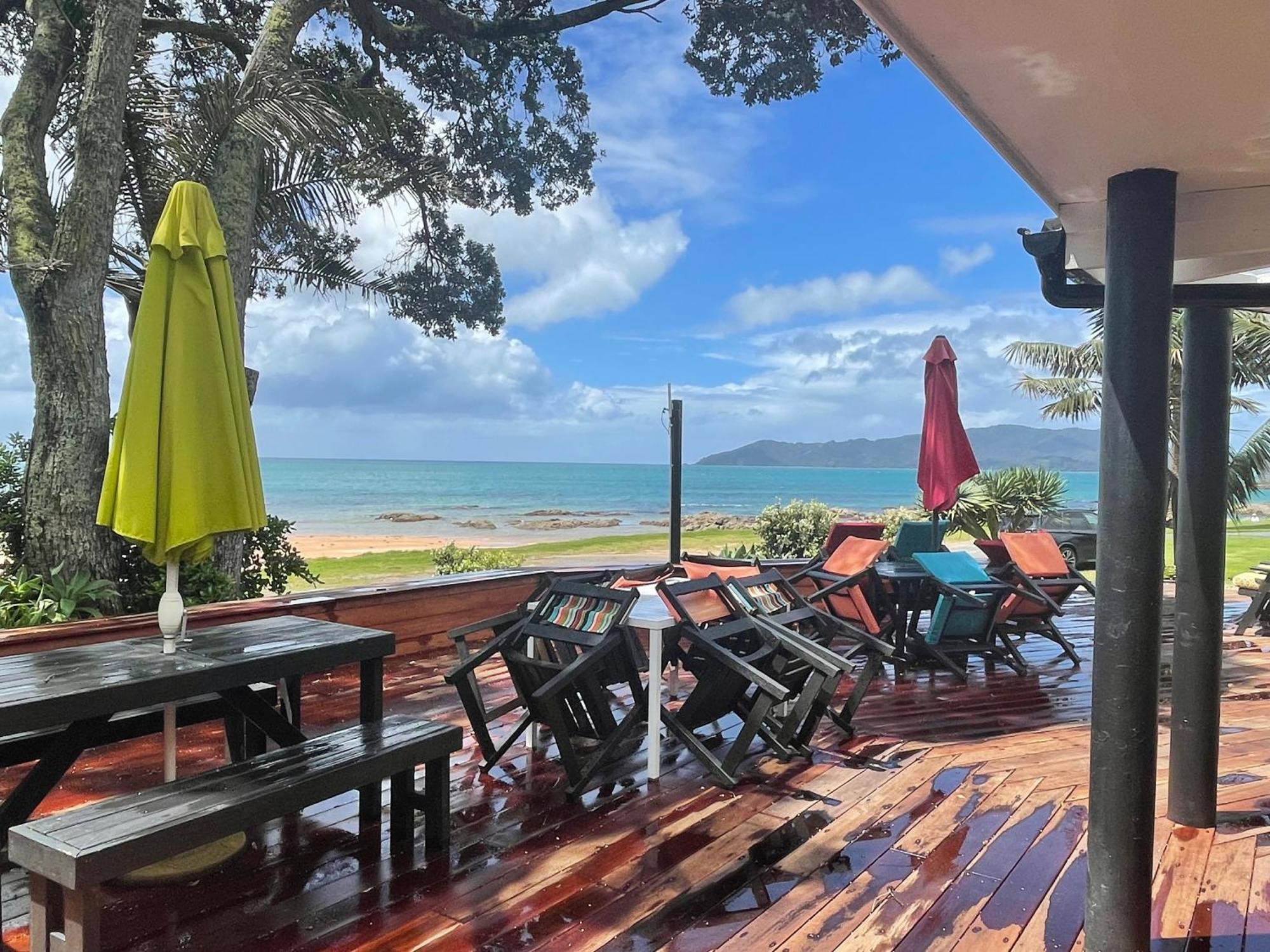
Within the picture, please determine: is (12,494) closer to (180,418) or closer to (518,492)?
(180,418)

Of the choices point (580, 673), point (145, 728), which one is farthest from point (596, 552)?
point (145, 728)

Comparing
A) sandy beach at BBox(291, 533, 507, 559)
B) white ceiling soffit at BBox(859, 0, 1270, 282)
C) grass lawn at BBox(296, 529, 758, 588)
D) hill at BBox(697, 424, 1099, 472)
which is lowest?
sandy beach at BBox(291, 533, 507, 559)

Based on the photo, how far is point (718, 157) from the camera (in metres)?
57.8

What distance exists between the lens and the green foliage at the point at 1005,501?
12.6 meters

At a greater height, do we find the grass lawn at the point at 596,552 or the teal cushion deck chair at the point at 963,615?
the teal cushion deck chair at the point at 963,615

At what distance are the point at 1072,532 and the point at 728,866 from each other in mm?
13192

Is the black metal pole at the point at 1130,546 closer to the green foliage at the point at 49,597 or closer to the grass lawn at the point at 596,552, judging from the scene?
the green foliage at the point at 49,597

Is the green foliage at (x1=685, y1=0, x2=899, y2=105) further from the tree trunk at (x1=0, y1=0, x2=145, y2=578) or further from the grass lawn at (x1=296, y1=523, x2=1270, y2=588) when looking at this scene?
the grass lawn at (x1=296, y1=523, x2=1270, y2=588)

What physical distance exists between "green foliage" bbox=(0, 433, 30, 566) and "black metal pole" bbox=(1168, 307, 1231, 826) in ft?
20.4

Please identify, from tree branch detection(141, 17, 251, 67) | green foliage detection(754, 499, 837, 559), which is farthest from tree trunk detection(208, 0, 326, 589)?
green foliage detection(754, 499, 837, 559)

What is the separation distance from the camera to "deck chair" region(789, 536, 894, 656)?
5371mm

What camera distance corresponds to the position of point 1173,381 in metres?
11.0

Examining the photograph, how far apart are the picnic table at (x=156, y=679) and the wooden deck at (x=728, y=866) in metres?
0.34

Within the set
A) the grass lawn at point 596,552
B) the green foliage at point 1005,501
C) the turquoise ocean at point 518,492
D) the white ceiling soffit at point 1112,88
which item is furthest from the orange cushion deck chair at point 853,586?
the turquoise ocean at point 518,492
